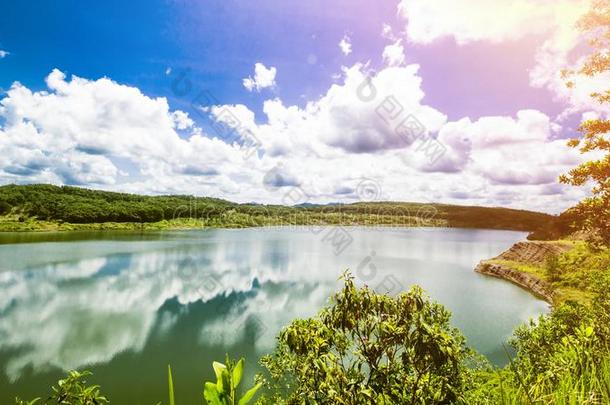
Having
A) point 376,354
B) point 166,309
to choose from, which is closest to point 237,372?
point 376,354

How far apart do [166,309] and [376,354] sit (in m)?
38.4

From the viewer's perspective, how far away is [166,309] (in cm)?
4103

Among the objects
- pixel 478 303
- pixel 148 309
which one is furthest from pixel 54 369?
pixel 478 303

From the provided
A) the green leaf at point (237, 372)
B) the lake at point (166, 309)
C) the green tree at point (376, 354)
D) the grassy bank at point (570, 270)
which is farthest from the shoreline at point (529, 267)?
the green leaf at point (237, 372)

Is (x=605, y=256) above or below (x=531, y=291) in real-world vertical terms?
above

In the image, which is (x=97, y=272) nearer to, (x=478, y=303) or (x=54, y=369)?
(x=54, y=369)

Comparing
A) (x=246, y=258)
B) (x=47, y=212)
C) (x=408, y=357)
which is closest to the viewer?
(x=408, y=357)

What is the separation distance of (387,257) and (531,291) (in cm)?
4189

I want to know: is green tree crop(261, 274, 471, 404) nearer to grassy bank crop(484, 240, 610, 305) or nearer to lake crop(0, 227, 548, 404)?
lake crop(0, 227, 548, 404)

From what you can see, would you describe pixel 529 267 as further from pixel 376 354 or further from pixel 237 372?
pixel 237 372

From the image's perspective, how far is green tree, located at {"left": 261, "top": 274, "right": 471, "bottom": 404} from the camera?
7.21m

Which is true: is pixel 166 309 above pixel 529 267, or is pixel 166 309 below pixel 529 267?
below

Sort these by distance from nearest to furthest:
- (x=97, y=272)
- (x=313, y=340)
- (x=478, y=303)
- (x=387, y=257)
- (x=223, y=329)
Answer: (x=313, y=340) → (x=223, y=329) → (x=478, y=303) → (x=97, y=272) → (x=387, y=257)

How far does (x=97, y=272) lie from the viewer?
199 ft
